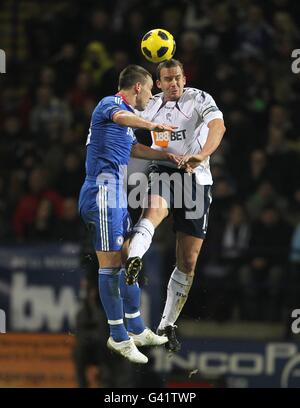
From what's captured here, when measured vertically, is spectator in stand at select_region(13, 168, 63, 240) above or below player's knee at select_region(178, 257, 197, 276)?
above

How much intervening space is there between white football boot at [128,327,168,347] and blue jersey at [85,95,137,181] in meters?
1.32

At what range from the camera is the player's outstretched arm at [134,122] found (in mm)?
8328

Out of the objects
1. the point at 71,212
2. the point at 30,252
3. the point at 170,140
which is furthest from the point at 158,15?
the point at 30,252

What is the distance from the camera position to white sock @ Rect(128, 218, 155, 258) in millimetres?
8719

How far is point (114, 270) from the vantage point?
8914mm

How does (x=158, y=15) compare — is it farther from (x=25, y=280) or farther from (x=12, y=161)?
(x=25, y=280)

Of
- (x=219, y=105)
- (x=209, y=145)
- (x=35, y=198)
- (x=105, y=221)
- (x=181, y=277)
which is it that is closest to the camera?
(x=209, y=145)

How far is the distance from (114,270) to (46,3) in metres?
7.94

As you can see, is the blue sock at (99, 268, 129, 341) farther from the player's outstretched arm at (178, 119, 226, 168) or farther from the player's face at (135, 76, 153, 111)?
the player's face at (135, 76, 153, 111)

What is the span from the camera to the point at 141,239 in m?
8.74

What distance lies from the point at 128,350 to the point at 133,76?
7.21 ft
